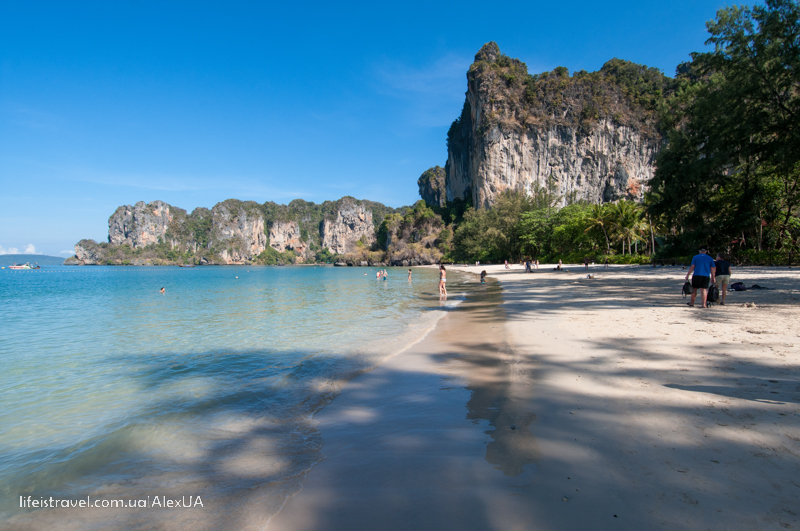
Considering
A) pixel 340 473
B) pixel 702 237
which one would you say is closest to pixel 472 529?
pixel 340 473

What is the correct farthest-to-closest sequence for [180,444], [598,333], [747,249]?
[747,249] < [598,333] < [180,444]

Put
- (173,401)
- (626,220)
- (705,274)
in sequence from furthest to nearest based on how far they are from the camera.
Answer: (626,220) → (705,274) → (173,401)

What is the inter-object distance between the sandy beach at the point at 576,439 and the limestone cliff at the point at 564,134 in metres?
95.5

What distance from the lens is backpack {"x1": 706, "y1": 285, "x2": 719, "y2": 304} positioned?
11238mm

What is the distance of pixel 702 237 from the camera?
30.7 meters

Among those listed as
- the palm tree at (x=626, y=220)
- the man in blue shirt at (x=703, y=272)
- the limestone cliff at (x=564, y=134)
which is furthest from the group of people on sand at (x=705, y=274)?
the limestone cliff at (x=564, y=134)

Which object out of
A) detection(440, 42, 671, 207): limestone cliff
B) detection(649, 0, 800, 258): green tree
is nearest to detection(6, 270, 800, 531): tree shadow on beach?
detection(649, 0, 800, 258): green tree

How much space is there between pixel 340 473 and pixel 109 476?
278 cm

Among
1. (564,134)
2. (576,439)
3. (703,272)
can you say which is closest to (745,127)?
(703,272)

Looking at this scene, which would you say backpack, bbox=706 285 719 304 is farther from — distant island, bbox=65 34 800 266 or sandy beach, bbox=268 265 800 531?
distant island, bbox=65 34 800 266

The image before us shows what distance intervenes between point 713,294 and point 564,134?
330 feet

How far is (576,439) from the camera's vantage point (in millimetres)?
3908

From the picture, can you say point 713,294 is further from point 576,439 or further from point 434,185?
point 434,185

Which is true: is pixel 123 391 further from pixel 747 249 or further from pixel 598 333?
pixel 747 249
